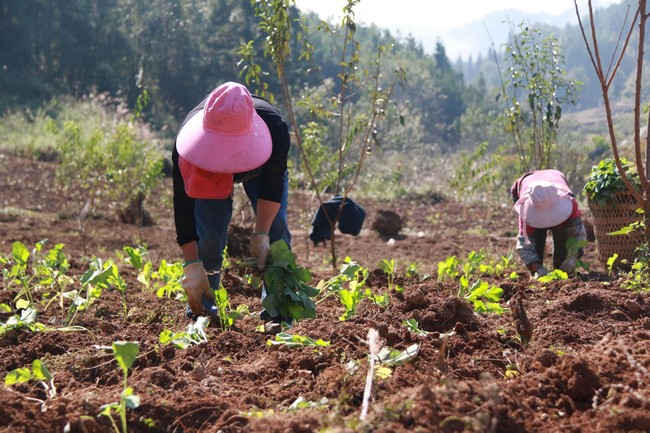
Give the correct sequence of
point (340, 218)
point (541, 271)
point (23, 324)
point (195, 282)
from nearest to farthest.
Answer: point (23, 324)
point (195, 282)
point (541, 271)
point (340, 218)

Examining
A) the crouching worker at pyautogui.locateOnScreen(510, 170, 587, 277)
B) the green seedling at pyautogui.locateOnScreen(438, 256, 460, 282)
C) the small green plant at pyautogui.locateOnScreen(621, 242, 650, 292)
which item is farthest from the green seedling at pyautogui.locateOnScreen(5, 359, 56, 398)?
the crouching worker at pyautogui.locateOnScreen(510, 170, 587, 277)

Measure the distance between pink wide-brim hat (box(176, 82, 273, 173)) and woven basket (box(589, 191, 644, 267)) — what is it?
3171 millimetres

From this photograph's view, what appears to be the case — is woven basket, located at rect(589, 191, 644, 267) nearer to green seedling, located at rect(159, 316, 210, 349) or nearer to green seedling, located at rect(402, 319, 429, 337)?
green seedling, located at rect(402, 319, 429, 337)

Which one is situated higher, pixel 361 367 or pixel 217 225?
pixel 217 225

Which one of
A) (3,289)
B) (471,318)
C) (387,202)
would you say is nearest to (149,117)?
(387,202)

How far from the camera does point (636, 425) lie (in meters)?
1.80

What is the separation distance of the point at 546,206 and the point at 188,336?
2.76 metres

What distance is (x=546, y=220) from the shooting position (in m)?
4.93

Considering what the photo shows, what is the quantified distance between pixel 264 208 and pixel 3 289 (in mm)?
1742

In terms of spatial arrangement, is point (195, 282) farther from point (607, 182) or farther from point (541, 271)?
point (607, 182)

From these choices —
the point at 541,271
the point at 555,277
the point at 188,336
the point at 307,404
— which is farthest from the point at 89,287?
the point at 541,271

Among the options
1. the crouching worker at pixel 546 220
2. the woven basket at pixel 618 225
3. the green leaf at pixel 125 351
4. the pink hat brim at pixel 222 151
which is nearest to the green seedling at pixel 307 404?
the green leaf at pixel 125 351

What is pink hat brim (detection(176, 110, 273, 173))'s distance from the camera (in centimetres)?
307

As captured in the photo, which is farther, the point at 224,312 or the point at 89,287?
the point at 89,287
